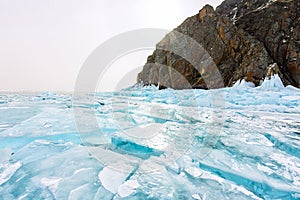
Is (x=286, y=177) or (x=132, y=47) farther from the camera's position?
(x=132, y=47)

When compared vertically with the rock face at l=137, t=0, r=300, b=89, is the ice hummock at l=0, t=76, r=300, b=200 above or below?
below

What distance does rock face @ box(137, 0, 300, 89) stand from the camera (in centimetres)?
1856

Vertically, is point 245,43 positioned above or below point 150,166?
above

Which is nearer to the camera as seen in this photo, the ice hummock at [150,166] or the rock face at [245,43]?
the ice hummock at [150,166]

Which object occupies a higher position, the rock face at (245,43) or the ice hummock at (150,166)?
the rock face at (245,43)

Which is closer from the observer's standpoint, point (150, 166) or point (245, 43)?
point (150, 166)

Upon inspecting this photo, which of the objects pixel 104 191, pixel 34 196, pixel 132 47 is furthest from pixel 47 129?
pixel 132 47

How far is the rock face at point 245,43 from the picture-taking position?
18.6 m

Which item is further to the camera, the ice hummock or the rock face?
the rock face

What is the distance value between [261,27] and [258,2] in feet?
29.9

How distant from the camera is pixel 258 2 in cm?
2833

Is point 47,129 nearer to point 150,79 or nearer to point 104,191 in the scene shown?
point 104,191

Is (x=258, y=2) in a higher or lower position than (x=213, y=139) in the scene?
higher

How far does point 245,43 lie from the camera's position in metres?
21.6
